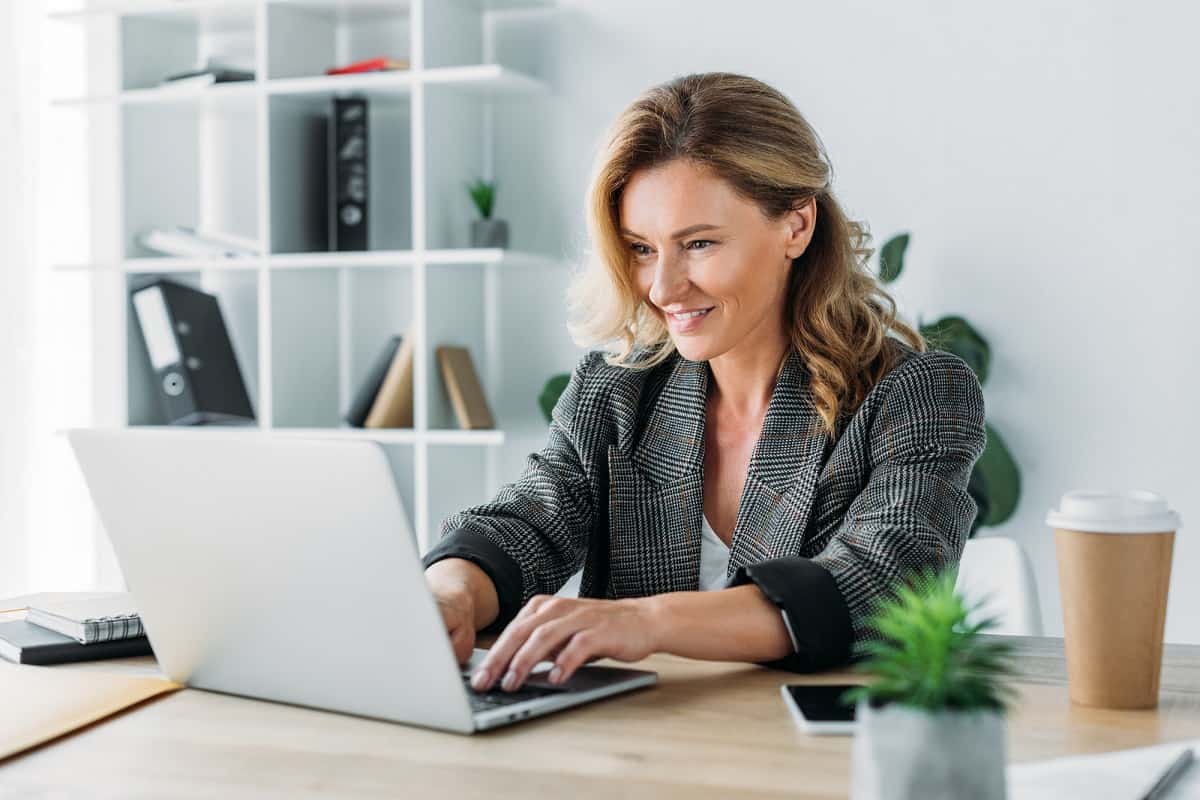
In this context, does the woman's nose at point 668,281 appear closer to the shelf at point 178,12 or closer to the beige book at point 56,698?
the beige book at point 56,698

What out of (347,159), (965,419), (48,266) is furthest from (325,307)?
(965,419)

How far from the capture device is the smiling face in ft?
5.16

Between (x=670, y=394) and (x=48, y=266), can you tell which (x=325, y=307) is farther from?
(x=670, y=394)

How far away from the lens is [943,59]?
2816 mm

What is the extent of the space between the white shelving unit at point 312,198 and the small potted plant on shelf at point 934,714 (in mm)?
2291

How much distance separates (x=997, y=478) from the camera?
8.87 feet

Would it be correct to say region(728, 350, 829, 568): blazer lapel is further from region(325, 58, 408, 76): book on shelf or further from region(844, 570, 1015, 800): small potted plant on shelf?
region(325, 58, 408, 76): book on shelf

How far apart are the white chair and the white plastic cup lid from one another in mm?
606

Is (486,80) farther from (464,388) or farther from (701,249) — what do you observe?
(701,249)

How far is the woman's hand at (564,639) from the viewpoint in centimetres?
104

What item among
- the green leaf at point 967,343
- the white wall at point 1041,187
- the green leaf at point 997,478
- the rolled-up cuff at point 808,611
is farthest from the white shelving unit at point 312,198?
the rolled-up cuff at point 808,611

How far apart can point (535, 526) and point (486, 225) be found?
1.54 metres

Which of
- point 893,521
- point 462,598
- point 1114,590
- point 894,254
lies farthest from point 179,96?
point 1114,590

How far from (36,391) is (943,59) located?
2321mm
